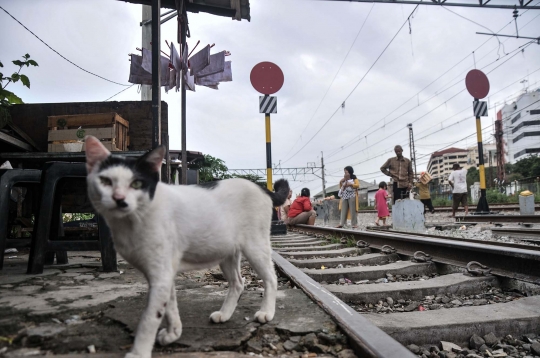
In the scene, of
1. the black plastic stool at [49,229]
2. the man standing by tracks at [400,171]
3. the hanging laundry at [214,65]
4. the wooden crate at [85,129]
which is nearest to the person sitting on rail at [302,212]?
the man standing by tracks at [400,171]

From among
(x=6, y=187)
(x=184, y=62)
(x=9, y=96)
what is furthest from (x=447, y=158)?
(x=6, y=187)

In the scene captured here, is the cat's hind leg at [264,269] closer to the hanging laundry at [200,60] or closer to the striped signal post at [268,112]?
the striped signal post at [268,112]

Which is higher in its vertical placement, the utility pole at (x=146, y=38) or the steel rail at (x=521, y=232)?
the utility pole at (x=146, y=38)

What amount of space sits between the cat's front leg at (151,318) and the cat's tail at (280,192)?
872 millimetres

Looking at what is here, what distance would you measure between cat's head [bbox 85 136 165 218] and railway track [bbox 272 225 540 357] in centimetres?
115

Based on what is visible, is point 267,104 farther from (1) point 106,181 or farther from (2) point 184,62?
(1) point 106,181

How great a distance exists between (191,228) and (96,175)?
484mm

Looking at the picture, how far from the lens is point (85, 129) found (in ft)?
16.6

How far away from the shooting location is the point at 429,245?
448cm

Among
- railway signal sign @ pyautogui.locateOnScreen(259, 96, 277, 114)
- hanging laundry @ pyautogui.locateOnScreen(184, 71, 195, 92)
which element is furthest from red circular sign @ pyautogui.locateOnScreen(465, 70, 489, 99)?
hanging laundry @ pyautogui.locateOnScreen(184, 71, 195, 92)

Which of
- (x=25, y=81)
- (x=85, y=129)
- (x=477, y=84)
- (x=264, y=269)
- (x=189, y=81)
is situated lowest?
(x=264, y=269)

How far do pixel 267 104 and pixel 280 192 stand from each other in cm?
636

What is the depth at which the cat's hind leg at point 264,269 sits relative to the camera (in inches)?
82.1

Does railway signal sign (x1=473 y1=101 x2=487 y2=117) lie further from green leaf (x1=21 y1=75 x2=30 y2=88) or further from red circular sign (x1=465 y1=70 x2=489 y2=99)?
green leaf (x1=21 y1=75 x2=30 y2=88)
